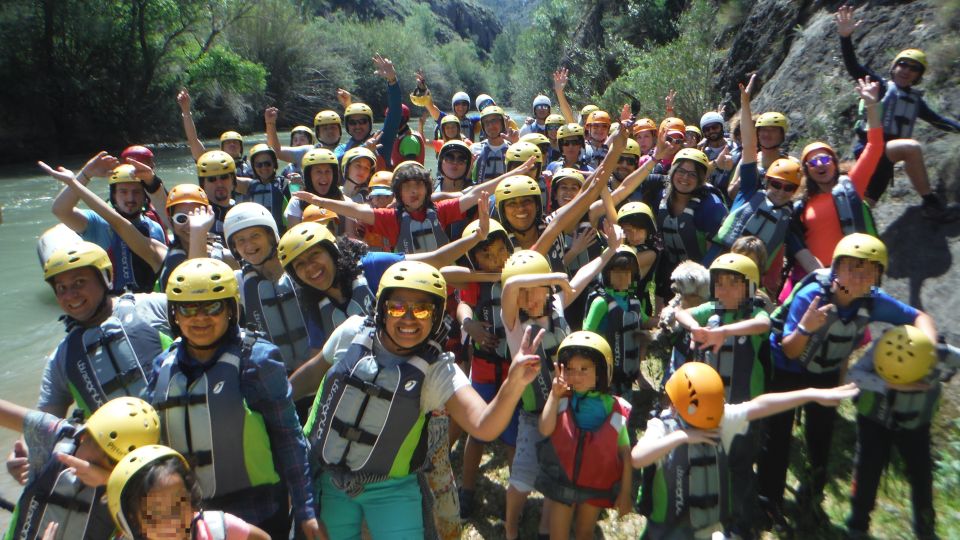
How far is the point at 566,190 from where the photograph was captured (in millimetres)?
6168

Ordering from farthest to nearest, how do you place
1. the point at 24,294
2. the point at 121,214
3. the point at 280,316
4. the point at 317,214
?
the point at 24,294 → the point at 317,214 → the point at 121,214 → the point at 280,316

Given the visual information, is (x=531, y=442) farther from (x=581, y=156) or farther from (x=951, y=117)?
(x=951, y=117)

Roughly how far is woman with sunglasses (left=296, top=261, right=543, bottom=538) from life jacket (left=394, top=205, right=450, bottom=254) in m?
2.37

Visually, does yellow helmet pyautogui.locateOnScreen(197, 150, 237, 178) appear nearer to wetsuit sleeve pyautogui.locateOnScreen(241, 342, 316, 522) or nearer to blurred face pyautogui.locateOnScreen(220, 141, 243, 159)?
blurred face pyautogui.locateOnScreen(220, 141, 243, 159)

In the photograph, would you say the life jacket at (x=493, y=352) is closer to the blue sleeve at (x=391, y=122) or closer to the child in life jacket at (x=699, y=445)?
the child in life jacket at (x=699, y=445)

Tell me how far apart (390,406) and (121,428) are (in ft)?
3.42

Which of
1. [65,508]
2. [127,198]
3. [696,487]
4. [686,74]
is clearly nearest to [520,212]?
[696,487]

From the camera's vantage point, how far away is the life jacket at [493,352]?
14.2 feet

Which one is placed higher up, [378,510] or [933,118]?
[933,118]

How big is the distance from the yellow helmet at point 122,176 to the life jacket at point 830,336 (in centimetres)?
496

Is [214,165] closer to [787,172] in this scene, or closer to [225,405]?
[225,405]

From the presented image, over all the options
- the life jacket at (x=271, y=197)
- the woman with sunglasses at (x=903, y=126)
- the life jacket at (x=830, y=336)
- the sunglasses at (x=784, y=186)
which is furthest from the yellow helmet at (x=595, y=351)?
the life jacket at (x=271, y=197)

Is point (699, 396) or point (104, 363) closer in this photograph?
point (104, 363)

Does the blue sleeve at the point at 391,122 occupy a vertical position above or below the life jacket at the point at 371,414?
above
